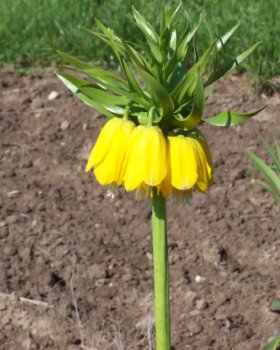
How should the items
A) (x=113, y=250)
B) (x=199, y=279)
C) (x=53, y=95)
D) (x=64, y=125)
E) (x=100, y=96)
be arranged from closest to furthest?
(x=100, y=96) < (x=199, y=279) < (x=113, y=250) < (x=64, y=125) < (x=53, y=95)

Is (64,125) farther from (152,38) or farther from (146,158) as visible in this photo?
(146,158)

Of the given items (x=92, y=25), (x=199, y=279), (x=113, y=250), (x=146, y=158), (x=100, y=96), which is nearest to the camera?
(x=146, y=158)

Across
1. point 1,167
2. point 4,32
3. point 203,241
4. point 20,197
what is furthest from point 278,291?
point 4,32

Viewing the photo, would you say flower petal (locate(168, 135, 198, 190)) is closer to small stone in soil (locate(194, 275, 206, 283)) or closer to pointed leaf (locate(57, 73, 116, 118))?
pointed leaf (locate(57, 73, 116, 118))

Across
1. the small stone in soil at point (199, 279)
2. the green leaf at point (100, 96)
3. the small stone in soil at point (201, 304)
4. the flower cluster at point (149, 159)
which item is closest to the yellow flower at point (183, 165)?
the flower cluster at point (149, 159)

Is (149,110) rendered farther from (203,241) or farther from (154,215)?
(203,241)

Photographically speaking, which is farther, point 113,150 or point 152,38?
point 152,38

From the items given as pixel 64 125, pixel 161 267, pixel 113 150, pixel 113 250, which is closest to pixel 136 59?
pixel 113 150
